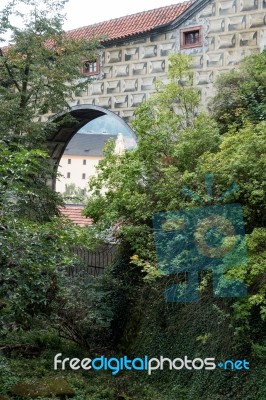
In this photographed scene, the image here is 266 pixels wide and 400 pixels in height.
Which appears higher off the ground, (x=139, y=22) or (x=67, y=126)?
(x=139, y=22)

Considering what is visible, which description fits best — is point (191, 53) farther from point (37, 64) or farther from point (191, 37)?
point (37, 64)

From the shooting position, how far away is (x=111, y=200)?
1177 centimetres

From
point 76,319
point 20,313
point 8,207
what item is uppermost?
point 8,207

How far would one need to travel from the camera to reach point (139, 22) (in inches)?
720

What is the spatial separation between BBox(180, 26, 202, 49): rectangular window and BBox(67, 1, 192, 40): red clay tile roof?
1.96 ft

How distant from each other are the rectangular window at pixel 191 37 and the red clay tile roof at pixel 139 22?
0.60 m

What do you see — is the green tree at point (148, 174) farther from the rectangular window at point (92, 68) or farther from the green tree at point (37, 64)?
the rectangular window at point (92, 68)

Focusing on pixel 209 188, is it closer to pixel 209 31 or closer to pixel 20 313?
pixel 20 313

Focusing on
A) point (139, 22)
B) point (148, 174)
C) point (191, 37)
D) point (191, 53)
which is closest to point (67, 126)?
point (139, 22)

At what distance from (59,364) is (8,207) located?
Answer: 3986 millimetres

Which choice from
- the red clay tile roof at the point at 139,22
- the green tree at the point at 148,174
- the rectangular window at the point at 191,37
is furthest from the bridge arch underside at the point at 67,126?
the green tree at the point at 148,174

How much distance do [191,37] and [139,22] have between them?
218 centimetres

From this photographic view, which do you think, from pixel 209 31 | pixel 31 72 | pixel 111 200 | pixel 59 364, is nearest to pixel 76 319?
pixel 59 364

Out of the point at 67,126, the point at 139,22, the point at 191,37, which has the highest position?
the point at 139,22
